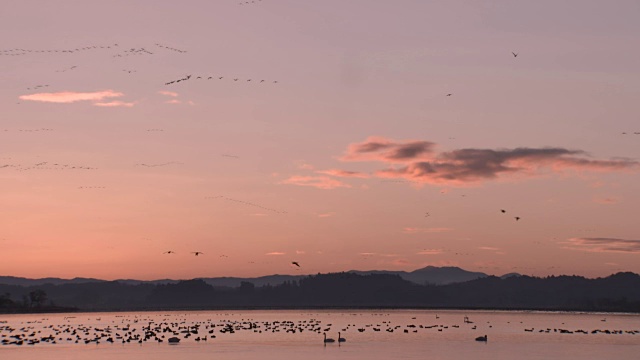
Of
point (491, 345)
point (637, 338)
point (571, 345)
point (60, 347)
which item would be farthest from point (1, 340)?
point (637, 338)

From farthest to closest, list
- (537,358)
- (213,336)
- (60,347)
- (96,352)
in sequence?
(213,336), (60,347), (96,352), (537,358)

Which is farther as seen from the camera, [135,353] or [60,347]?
[60,347]

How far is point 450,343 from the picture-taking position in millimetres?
158125

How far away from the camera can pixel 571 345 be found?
14825 cm

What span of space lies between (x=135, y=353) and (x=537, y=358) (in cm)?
5585

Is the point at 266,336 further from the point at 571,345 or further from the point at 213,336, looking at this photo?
the point at 571,345

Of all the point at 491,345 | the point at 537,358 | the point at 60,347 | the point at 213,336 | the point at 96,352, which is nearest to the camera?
the point at 537,358

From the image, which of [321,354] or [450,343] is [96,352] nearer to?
[321,354]

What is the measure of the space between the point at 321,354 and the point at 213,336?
1776 inches

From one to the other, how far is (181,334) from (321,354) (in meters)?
56.5

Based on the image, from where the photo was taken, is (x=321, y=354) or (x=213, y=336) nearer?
(x=321, y=354)

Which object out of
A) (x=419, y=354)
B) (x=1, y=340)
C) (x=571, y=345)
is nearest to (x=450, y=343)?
(x=571, y=345)

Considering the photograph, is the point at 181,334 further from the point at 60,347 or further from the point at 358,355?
the point at 358,355

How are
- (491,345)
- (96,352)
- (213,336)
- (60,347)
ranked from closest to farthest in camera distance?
1. (96,352)
2. (60,347)
3. (491,345)
4. (213,336)
